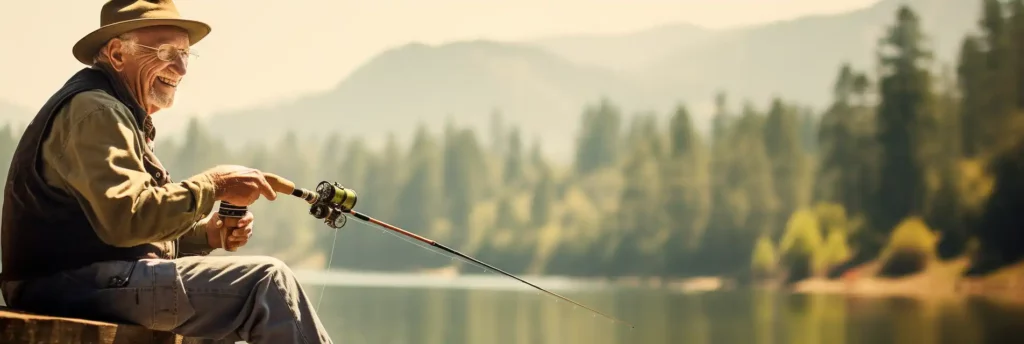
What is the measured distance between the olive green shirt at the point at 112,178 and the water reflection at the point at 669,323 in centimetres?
994

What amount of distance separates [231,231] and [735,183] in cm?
4451

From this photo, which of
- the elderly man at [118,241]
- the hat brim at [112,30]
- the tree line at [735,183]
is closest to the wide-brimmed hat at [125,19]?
the hat brim at [112,30]

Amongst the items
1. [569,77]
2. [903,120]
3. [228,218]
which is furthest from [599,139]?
[569,77]

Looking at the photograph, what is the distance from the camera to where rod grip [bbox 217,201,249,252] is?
2764 millimetres

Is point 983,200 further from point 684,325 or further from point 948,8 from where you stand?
point 948,8

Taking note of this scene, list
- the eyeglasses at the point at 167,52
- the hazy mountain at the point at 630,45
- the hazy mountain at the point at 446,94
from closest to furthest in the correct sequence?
the eyeglasses at the point at 167,52, the hazy mountain at the point at 446,94, the hazy mountain at the point at 630,45

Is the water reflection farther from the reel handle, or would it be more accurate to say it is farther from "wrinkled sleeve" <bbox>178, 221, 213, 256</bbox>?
the reel handle

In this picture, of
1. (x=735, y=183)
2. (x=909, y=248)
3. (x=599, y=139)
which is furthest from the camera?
(x=599, y=139)

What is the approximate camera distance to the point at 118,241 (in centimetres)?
232

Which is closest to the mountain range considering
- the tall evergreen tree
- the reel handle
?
the tall evergreen tree

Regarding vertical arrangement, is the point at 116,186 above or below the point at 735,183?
below

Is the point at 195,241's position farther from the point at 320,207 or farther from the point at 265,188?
the point at 265,188

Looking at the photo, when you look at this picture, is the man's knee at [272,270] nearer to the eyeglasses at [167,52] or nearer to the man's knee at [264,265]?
the man's knee at [264,265]

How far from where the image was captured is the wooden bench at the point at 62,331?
2152mm
